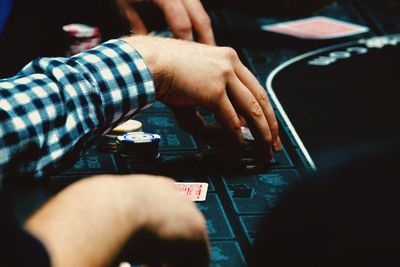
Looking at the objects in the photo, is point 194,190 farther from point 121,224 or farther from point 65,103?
point 121,224

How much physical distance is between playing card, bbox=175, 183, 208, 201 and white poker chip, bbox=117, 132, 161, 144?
16 cm

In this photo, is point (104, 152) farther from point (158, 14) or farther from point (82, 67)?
point (158, 14)

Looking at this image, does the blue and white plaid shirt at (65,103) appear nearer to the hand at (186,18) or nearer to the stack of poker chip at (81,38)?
the hand at (186,18)

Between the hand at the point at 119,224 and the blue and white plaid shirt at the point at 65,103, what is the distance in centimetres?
51

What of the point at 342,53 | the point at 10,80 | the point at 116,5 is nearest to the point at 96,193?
the point at 10,80

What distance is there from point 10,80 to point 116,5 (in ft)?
2.45

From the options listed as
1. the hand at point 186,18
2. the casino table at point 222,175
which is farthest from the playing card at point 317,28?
the hand at point 186,18

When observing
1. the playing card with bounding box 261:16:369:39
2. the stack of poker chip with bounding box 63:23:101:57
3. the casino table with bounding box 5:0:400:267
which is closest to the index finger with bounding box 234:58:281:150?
the casino table with bounding box 5:0:400:267

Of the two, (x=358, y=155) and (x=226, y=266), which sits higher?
(x=358, y=155)

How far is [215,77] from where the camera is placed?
5.29 feet

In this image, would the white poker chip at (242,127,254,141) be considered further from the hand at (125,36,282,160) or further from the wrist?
the wrist

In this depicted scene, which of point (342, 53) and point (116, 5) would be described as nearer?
point (116, 5)

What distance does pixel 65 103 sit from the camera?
1498 millimetres

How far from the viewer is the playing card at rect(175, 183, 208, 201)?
1.55 meters
